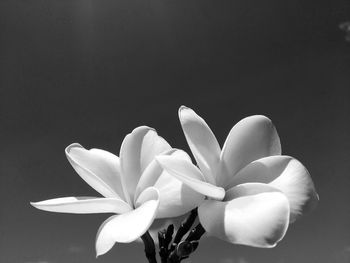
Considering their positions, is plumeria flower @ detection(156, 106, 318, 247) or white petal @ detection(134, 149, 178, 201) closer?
plumeria flower @ detection(156, 106, 318, 247)

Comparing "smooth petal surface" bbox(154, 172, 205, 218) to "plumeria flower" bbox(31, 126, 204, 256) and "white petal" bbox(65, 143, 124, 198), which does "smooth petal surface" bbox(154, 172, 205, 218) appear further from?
"white petal" bbox(65, 143, 124, 198)

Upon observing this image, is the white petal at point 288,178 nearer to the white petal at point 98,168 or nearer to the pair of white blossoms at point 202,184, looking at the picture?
the pair of white blossoms at point 202,184

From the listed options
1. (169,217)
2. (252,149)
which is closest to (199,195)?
(169,217)

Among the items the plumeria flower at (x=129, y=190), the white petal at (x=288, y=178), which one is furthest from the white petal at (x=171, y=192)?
the white petal at (x=288, y=178)

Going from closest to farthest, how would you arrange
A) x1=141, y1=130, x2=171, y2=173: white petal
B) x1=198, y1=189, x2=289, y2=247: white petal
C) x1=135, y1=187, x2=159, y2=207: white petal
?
x1=198, y1=189, x2=289, y2=247: white petal, x1=135, y1=187, x2=159, y2=207: white petal, x1=141, y1=130, x2=171, y2=173: white petal

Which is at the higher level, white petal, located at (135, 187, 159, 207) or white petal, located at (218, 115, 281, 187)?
white petal, located at (218, 115, 281, 187)

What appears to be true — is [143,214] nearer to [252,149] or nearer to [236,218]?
[236,218]

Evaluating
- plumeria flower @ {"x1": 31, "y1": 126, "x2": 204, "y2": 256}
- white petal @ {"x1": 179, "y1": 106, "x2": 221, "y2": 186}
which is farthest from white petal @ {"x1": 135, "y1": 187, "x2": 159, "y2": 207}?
white petal @ {"x1": 179, "y1": 106, "x2": 221, "y2": 186}
